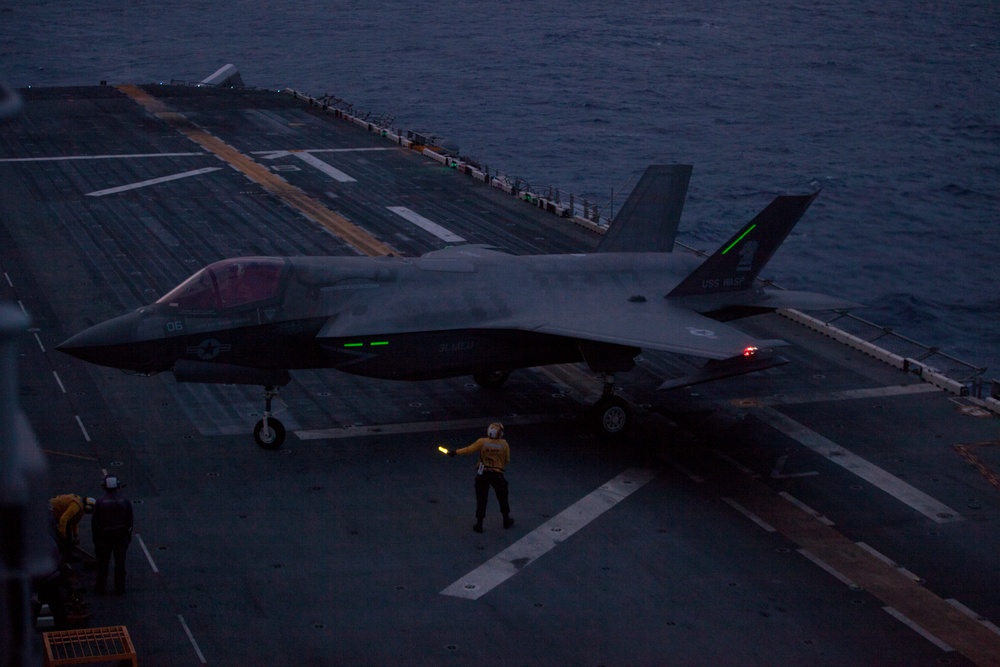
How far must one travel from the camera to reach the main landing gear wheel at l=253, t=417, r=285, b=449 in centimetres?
2084

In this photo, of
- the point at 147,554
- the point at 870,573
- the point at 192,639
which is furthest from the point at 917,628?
the point at 147,554

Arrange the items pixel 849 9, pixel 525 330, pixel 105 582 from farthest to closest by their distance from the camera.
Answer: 1. pixel 849 9
2. pixel 525 330
3. pixel 105 582

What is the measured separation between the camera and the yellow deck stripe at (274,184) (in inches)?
1383

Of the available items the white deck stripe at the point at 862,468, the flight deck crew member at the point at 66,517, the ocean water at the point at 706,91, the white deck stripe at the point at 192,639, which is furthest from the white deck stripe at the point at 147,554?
the ocean water at the point at 706,91

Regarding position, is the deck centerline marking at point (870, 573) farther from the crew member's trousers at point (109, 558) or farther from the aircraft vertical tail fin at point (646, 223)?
the crew member's trousers at point (109, 558)

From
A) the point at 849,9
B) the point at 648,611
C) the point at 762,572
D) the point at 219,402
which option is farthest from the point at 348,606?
the point at 849,9

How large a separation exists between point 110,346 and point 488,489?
291 inches

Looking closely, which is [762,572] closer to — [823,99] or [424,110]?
[424,110]

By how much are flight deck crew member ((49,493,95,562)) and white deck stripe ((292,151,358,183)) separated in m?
28.6

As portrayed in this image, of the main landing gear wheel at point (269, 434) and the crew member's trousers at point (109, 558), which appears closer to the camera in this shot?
the crew member's trousers at point (109, 558)

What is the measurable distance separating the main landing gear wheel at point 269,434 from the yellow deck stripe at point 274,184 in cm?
1316

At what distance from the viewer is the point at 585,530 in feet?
60.6

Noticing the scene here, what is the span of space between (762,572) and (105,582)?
31.9ft

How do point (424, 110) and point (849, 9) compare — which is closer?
point (424, 110)
